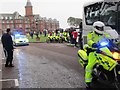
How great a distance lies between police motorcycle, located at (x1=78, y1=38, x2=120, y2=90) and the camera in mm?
7250

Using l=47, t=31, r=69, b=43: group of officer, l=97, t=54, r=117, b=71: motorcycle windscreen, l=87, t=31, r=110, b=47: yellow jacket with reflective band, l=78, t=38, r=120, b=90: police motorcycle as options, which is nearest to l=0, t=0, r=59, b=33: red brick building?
l=47, t=31, r=69, b=43: group of officer

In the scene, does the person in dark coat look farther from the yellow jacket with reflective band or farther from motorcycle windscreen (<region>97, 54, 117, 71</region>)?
motorcycle windscreen (<region>97, 54, 117, 71</region>)

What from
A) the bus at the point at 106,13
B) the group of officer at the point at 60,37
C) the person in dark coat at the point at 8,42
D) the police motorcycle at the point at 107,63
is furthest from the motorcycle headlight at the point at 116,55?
the group of officer at the point at 60,37

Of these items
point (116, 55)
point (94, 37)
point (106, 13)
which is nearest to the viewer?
point (116, 55)

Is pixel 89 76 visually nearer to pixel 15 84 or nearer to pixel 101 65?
pixel 101 65

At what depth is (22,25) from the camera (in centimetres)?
13900

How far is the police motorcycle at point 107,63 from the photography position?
7.25 metres

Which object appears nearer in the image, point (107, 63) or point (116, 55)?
point (116, 55)

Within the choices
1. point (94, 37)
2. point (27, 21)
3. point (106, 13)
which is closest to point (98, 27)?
point (94, 37)

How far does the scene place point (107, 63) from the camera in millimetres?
7395

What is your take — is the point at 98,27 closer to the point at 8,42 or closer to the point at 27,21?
the point at 8,42

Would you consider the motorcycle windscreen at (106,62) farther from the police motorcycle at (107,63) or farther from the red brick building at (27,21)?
the red brick building at (27,21)

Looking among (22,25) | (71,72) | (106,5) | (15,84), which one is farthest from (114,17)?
(22,25)

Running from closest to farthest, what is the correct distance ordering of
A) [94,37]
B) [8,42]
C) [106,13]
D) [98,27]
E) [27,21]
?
1. [98,27]
2. [94,37]
3. [106,13]
4. [8,42]
5. [27,21]
